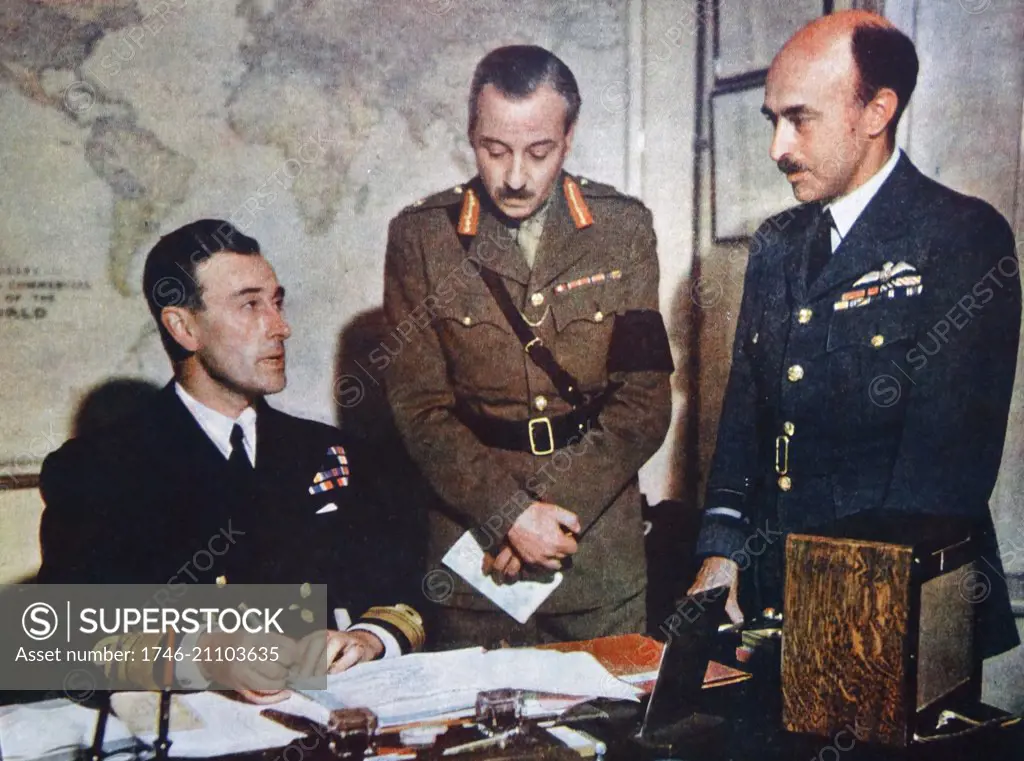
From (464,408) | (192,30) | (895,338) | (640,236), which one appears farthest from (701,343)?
(192,30)

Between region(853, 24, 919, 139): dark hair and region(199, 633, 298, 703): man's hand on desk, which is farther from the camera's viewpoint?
region(853, 24, 919, 139): dark hair

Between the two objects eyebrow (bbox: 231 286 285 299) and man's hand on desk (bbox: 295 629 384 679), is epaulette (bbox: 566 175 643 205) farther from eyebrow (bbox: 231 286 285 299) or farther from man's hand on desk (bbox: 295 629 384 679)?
man's hand on desk (bbox: 295 629 384 679)

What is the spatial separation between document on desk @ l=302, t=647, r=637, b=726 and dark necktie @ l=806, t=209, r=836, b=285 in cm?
85

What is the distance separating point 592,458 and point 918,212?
2.54 feet

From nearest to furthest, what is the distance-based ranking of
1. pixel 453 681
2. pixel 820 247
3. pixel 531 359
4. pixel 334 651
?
pixel 453 681 < pixel 334 651 < pixel 820 247 < pixel 531 359

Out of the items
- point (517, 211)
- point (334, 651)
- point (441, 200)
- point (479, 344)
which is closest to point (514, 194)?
point (517, 211)

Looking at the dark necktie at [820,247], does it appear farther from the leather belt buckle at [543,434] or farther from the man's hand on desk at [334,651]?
the man's hand on desk at [334,651]

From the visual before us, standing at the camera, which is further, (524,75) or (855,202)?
(524,75)

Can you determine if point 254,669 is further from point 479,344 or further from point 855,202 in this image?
point 855,202

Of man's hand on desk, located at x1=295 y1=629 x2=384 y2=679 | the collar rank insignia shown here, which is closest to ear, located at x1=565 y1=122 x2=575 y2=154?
the collar rank insignia

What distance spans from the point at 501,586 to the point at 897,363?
0.89 meters

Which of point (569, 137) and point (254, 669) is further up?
point (569, 137)

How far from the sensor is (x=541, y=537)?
68.7 inches

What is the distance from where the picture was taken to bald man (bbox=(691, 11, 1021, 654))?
1.55 m
